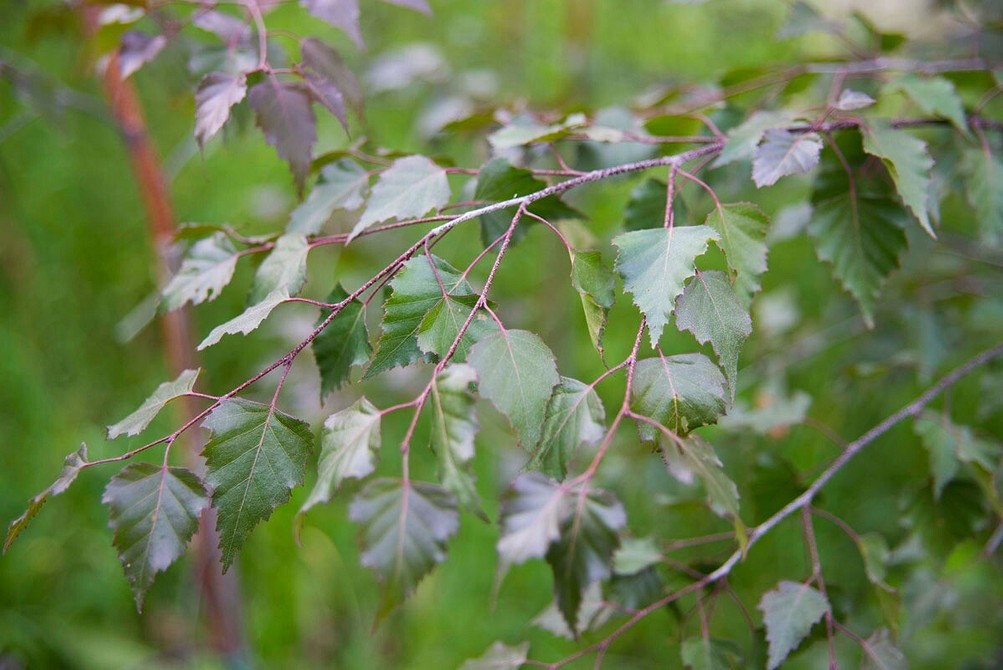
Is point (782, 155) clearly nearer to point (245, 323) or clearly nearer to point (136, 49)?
point (245, 323)

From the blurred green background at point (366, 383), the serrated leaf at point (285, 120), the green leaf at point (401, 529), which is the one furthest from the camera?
the blurred green background at point (366, 383)

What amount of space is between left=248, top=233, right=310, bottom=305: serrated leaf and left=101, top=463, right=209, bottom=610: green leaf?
137 mm

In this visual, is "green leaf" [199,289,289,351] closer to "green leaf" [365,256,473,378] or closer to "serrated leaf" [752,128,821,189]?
"green leaf" [365,256,473,378]

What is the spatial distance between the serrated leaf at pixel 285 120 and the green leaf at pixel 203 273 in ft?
0.27

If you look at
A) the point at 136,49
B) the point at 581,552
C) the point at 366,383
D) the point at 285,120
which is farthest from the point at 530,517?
the point at 366,383

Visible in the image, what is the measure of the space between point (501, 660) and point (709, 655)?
0.15 meters

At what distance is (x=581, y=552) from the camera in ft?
1.31

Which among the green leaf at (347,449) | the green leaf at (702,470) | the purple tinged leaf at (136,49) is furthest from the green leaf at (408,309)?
the purple tinged leaf at (136,49)

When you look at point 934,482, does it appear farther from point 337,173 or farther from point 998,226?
point 337,173

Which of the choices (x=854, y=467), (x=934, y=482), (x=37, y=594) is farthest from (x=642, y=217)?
(x=37, y=594)

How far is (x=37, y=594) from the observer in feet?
5.12

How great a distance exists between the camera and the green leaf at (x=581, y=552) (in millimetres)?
396

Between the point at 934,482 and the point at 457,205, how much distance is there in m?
0.52

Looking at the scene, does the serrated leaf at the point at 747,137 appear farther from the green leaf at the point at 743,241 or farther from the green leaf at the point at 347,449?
the green leaf at the point at 347,449
